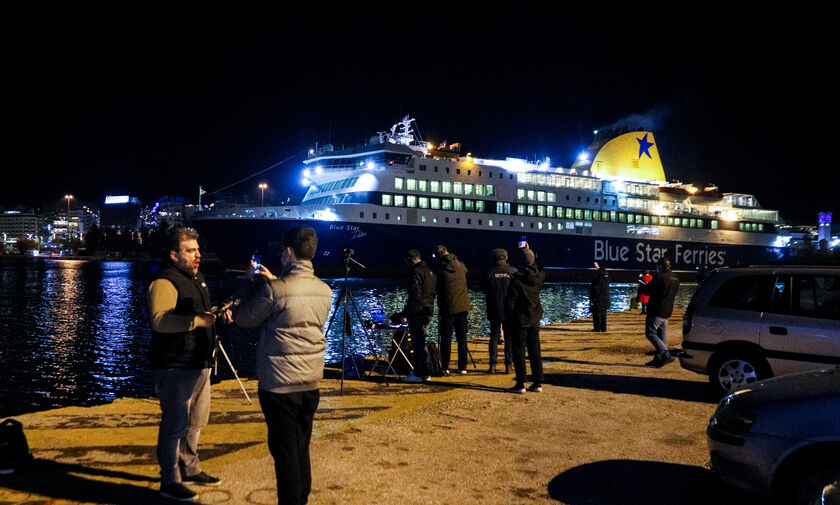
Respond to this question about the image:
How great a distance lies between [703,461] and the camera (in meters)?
3.71

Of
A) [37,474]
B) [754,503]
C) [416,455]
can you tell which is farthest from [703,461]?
[37,474]

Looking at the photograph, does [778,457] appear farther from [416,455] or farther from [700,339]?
[700,339]

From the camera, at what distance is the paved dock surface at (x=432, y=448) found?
123 inches

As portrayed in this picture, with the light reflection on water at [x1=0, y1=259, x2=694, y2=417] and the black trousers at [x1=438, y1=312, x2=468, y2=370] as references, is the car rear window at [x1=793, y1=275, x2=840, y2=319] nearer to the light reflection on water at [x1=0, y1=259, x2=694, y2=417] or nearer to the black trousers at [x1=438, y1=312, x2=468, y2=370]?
the black trousers at [x1=438, y1=312, x2=468, y2=370]

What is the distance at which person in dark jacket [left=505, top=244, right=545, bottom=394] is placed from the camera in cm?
570

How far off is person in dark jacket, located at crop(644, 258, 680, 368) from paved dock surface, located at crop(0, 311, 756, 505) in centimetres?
104

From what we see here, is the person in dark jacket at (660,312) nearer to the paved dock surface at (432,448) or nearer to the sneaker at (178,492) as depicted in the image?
the paved dock surface at (432,448)

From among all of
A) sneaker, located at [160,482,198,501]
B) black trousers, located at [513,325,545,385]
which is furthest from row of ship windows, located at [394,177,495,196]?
sneaker, located at [160,482,198,501]

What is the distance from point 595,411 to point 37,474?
4.35 m

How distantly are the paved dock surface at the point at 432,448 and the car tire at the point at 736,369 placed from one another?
0.21 meters

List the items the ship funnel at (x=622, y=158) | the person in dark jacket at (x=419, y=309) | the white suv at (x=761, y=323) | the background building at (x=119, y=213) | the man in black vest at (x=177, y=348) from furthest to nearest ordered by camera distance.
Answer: the background building at (x=119, y=213) < the ship funnel at (x=622, y=158) < the person in dark jacket at (x=419, y=309) < the white suv at (x=761, y=323) < the man in black vest at (x=177, y=348)

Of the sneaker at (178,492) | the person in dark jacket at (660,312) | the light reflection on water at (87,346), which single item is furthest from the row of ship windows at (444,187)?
the sneaker at (178,492)

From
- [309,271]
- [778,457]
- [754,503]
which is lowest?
[754,503]

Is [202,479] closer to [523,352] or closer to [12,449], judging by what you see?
[12,449]
